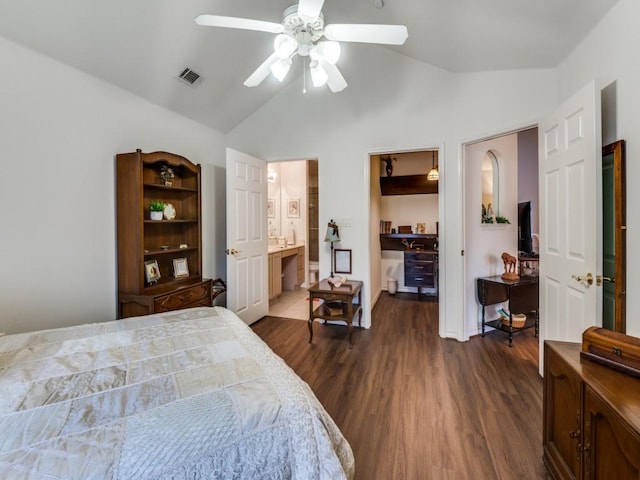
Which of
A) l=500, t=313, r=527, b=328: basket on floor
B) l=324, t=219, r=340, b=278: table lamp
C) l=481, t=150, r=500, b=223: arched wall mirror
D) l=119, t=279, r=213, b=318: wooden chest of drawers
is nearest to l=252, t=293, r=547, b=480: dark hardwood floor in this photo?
l=500, t=313, r=527, b=328: basket on floor

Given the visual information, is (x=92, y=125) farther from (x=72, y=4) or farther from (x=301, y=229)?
(x=301, y=229)

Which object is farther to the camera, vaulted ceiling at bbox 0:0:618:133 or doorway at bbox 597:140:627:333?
vaulted ceiling at bbox 0:0:618:133

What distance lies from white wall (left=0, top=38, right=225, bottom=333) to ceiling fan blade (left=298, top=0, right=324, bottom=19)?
74.5 inches

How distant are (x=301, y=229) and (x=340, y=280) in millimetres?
2850

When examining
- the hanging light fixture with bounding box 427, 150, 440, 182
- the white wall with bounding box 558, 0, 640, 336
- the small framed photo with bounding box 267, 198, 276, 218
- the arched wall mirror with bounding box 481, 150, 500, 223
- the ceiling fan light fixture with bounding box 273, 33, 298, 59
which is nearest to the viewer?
the white wall with bounding box 558, 0, 640, 336

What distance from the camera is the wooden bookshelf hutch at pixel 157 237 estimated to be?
2.52 m

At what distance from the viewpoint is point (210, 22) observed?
173 cm

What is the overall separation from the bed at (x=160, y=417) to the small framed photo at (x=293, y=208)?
4.74 meters

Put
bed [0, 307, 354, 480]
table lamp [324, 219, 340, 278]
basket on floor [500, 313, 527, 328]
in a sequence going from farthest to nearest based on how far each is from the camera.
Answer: table lamp [324, 219, 340, 278]
basket on floor [500, 313, 527, 328]
bed [0, 307, 354, 480]

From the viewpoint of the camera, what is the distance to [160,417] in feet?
2.90

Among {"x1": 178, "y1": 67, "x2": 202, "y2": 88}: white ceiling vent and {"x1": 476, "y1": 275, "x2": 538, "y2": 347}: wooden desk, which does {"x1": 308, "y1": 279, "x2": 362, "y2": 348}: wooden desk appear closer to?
{"x1": 476, "y1": 275, "x2": 538, "y2": 347}: wooden desk

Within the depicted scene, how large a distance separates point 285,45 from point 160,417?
208 cm

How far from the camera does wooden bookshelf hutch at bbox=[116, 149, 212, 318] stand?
2.52 metres

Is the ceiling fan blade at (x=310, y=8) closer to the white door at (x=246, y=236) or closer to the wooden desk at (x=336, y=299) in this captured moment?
the white door at (x=246, y=236)
